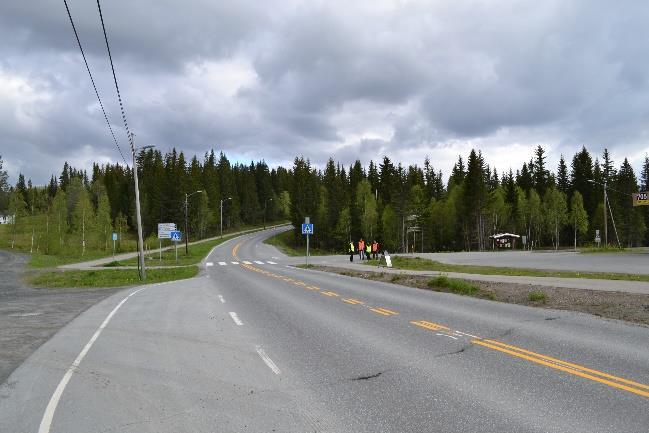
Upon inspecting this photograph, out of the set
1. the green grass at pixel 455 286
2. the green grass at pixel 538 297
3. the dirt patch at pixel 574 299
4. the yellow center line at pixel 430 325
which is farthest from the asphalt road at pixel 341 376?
the green grass at pixel 455 286

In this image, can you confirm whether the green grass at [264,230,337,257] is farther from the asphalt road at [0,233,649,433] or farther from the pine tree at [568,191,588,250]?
the asphalt road at [0,233,649,433]

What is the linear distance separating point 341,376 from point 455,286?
1301cm

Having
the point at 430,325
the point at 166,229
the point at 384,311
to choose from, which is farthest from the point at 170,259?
the point at 430,325

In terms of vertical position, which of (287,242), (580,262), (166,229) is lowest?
(580,262)

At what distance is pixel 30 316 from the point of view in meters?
14.3

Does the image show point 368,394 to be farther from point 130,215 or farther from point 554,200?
point 130,215

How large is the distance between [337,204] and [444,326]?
323 feet

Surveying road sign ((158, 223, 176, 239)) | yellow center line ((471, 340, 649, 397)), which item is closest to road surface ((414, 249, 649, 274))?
yellow center line ((471, 340, 649, 397))

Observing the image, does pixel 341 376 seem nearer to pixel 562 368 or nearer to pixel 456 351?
pixel 456 351

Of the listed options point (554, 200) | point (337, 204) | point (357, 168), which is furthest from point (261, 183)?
point (554, 200)

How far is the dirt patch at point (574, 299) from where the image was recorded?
11.8 m

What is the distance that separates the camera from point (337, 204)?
10881cm

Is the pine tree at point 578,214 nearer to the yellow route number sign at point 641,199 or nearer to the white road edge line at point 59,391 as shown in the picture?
the yellow route number sign at point 641,199

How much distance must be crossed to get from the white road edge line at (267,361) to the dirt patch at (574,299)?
6.93 meters
